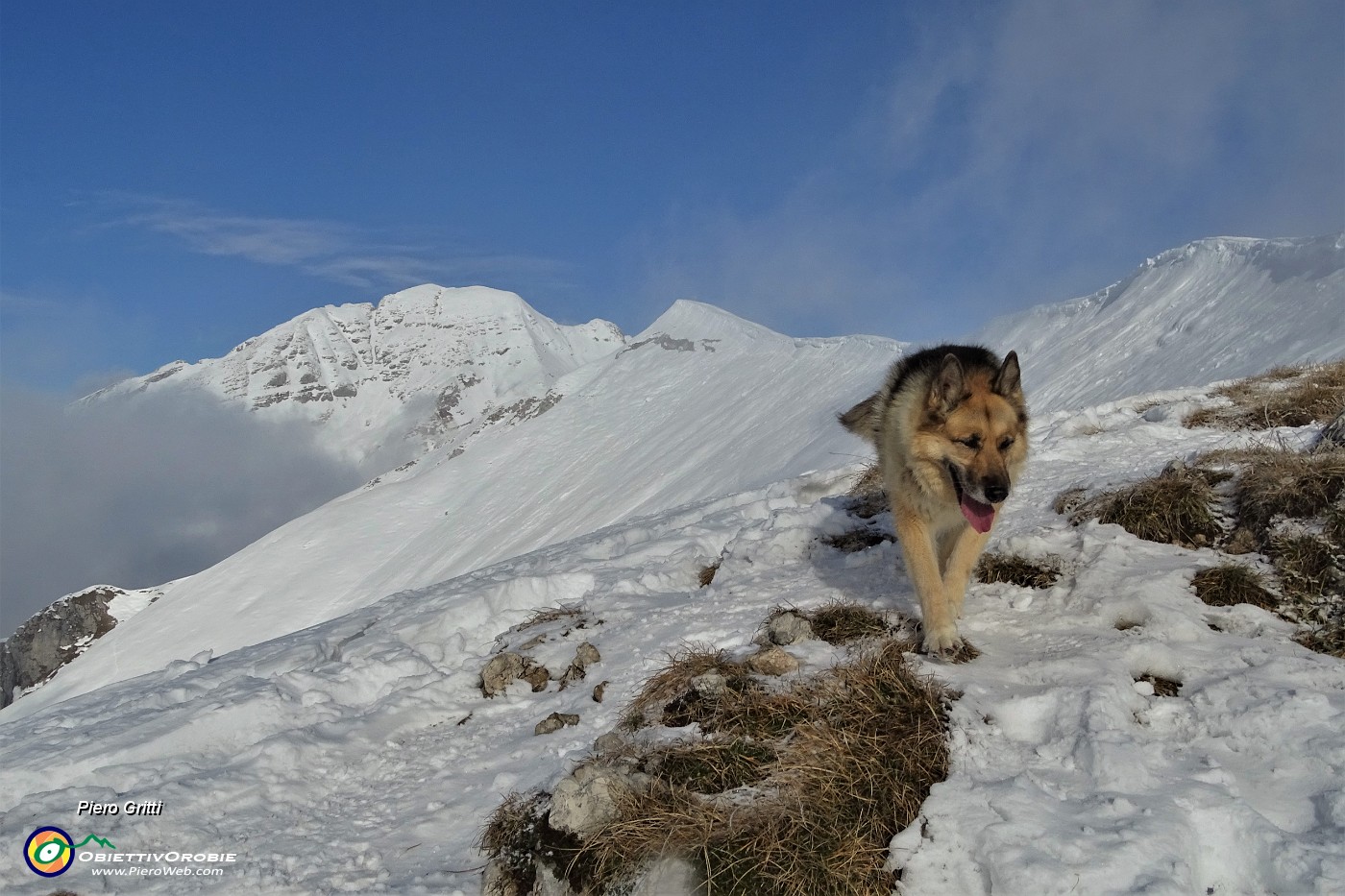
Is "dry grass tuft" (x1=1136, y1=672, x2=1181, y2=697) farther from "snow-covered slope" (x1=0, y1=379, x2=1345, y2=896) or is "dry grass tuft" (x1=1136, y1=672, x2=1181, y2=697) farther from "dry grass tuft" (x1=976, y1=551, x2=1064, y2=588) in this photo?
"dry grass tuft" (x1=976, y1=551, x2=1064, y2=588)

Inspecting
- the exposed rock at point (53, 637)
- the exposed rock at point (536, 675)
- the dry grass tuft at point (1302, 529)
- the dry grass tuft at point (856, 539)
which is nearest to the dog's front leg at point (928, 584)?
the dry grass tuft at point (1302, 529)

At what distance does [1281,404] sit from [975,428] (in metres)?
6.87

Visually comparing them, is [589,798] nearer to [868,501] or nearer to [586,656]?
[586,656]

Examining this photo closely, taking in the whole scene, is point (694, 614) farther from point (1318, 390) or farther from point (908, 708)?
point (1318, 390)

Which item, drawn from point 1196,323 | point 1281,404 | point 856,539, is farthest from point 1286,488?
point 1196,323

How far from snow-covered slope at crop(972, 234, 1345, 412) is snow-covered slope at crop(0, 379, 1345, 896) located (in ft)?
50.7

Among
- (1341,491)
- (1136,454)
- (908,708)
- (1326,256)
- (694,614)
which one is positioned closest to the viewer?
(908,708)

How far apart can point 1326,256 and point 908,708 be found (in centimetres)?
2680

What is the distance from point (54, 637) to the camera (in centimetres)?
7912

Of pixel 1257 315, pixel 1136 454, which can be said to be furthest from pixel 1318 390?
pixel 1257 315

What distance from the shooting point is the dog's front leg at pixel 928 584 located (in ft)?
15.8

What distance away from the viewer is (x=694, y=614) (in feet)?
21.8

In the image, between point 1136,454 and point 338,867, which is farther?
point 1136,454

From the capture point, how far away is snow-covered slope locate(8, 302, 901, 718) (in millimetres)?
44031
